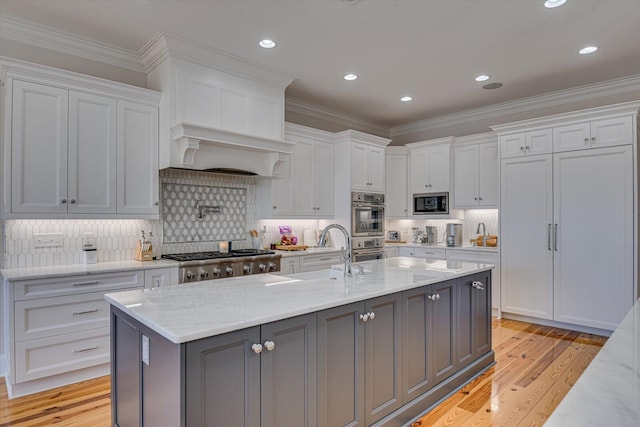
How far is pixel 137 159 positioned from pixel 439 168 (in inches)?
163

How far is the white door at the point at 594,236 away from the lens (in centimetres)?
405

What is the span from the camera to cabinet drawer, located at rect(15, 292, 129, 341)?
2830 mm

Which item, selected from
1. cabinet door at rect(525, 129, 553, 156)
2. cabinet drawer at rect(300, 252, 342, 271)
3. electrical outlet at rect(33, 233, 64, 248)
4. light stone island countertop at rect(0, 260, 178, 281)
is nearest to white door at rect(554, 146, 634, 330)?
cabinet door at rect(525, 129, 553, 156)

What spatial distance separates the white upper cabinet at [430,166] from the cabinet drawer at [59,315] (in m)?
4.56

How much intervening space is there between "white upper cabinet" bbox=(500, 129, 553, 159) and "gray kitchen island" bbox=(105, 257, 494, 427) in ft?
8.48

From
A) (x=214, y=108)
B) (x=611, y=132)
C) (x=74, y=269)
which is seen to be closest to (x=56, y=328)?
(x=74, y=269)

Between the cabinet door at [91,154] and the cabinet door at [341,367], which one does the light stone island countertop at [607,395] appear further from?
the cabinet door at [91,154]

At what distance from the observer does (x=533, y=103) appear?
518cm

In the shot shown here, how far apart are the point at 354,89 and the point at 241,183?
1.86 metres

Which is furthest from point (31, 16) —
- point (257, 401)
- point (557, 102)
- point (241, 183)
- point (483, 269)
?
point (557, 102)

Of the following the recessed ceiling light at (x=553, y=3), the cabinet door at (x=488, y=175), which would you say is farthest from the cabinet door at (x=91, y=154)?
the cabinet door at (x=488, y=175)

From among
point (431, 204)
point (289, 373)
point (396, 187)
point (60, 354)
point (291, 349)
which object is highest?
point (396, 187)

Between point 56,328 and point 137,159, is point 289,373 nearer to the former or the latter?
point 56,328

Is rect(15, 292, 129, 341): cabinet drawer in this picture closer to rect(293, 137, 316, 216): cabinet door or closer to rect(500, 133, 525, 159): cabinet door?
rect(293, 137, 316, 216): cabinet door
